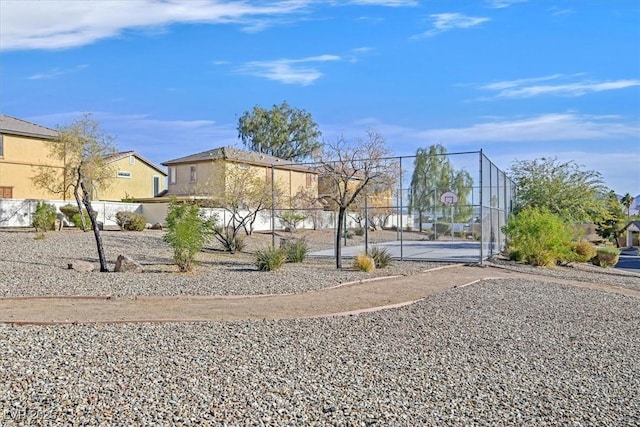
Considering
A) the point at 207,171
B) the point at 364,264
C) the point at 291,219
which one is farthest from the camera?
the point at 207,171

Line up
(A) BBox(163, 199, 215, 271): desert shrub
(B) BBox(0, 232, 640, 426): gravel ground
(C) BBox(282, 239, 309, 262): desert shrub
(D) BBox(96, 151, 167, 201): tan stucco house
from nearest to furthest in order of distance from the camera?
(B) BBox(0, 232, 640, 426): gravel ground, (A) BBox(163, 199, 215, 271): desert shrub, (C) BBox(282, 239, 309, 262): desert shrub, (D) BBox(96, 151, 167, 201): tan stucco house

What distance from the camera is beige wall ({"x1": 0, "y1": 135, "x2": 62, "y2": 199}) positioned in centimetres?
3550

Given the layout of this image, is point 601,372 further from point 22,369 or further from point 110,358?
point 22,369

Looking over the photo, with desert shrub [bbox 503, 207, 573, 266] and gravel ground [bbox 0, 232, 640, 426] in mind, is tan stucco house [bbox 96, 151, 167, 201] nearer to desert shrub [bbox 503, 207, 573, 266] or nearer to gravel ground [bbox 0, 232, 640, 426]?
desert shrub [bbox 503, 207, 573, 266]

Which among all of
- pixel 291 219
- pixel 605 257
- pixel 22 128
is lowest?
pixel 605 257

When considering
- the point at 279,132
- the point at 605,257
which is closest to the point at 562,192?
the point at 605,257

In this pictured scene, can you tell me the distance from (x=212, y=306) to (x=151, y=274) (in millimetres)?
4474

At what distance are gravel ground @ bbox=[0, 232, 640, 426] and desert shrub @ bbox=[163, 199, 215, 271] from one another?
4.04 meters

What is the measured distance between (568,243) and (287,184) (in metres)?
24.5

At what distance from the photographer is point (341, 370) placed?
6.74 m

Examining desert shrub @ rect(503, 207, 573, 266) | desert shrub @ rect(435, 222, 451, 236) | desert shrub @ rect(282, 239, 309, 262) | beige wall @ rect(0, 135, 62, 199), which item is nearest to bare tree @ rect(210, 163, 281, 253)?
desert shrub @ rect(282, 239, 309, 262)

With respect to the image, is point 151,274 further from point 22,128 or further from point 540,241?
point 22,128

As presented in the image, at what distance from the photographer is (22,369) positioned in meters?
5.95

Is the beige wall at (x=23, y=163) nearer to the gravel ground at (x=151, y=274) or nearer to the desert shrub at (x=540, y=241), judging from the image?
the gravel ground at (x=151, y=274)
